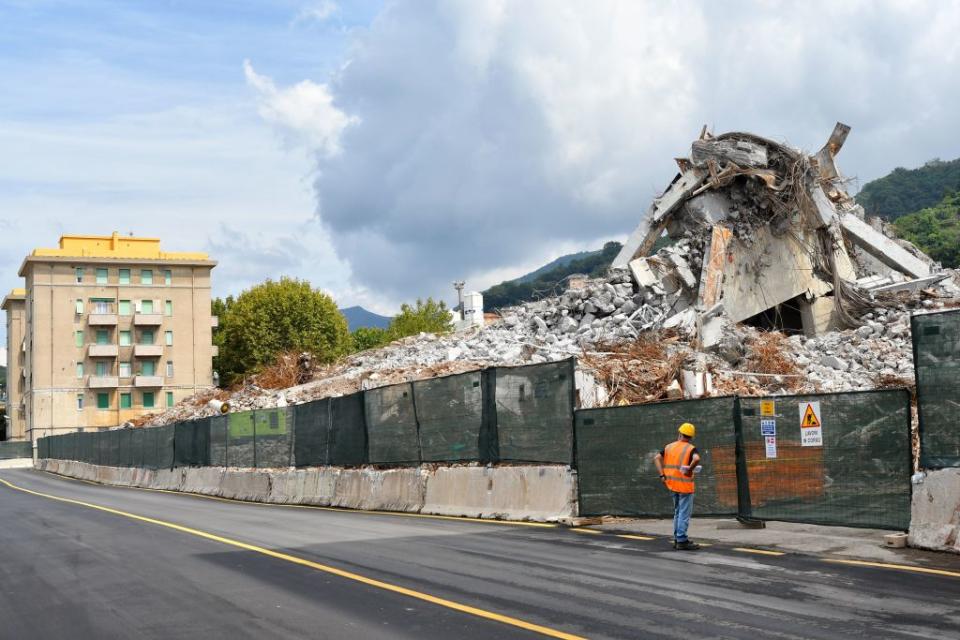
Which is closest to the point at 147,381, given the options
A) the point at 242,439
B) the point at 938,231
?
the point at 938,231

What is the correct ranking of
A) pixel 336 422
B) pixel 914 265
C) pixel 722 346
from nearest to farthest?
pixel 336 422, pixel 722 346, pixel 914 265

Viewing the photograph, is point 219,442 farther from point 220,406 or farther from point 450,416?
point 450,416

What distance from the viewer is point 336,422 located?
23062mm

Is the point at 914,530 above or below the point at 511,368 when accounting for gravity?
below

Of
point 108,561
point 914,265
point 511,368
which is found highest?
point 914,265

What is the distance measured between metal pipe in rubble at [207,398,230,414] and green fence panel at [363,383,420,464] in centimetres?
1851

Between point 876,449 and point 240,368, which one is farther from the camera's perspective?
point 240,368

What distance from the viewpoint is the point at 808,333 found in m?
30.8

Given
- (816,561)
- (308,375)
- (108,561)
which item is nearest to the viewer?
(816,561)

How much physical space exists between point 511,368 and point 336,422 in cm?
703

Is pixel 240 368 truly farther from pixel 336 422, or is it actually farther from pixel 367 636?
pixel 367 636

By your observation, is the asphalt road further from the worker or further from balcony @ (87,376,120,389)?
balcony @ (87,376,120,389)

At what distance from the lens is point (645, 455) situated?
48.7 feet

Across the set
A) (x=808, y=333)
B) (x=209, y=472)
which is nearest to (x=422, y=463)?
(x=209, y=472)
